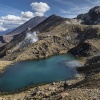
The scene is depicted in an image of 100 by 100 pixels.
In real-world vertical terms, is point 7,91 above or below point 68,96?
below

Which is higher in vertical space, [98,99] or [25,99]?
[98,99]

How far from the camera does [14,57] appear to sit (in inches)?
7785

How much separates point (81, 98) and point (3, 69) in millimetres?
116087

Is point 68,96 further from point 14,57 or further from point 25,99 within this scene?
point 14,57

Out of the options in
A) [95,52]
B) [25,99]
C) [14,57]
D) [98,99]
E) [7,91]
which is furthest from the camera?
[14,57]

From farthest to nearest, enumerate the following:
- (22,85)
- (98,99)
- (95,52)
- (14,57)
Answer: (14,57), (95,52), (22,85), (98,99)

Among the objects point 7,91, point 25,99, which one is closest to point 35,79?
point 7,91

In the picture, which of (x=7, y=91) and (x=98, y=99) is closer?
(x=98, y=99)

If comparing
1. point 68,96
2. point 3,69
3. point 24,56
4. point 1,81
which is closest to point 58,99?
point 68,96

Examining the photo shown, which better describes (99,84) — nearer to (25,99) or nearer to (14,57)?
(25,99)

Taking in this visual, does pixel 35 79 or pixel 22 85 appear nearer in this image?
pixel 22 85

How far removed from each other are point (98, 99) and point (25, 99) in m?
34.5

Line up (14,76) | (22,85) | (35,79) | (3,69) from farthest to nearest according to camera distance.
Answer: (3,69) → (14,76) → (35,79) → (22,85)

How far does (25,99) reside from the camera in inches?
2879
